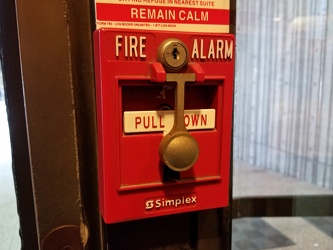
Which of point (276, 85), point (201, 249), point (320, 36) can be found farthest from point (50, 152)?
point (276, 85)

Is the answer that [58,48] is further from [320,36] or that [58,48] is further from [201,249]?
[320,36]

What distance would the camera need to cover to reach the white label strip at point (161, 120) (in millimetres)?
394

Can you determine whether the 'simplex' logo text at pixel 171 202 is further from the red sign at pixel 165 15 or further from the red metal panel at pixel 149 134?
the red sign at pixel 165 15

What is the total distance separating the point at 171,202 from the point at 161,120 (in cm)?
11

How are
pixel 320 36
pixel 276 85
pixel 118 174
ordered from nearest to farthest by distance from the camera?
pixel 118 174, pixel 320 36, pixel 276 85

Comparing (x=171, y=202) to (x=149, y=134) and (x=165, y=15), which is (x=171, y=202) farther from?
(x=165, y=15)

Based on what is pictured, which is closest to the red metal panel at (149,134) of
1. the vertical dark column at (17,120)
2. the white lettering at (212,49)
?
the white lettering at (212,49)

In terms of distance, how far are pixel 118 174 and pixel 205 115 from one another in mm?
140

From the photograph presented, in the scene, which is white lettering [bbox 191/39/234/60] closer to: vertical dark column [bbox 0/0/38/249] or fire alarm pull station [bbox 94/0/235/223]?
fire alarm pull station [bbox 94/0/235/223]

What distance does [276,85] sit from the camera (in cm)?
254

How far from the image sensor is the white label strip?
39 centimetres

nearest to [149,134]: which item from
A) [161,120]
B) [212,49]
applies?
[161,120]

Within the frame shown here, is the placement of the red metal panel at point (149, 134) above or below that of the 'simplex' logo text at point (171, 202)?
→ above

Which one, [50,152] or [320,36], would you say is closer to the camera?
[50,152]
